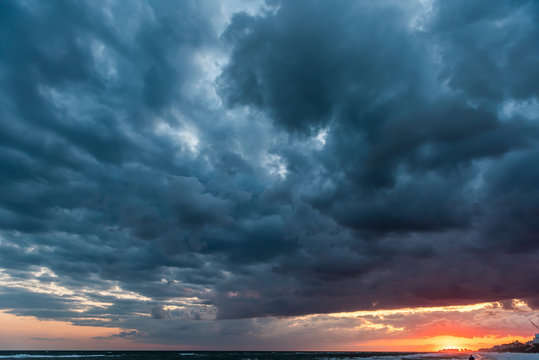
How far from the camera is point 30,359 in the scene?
5679 inches

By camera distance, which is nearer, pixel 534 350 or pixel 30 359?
pixel 30 359

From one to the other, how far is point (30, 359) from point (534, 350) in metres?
234

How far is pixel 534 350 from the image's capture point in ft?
654
